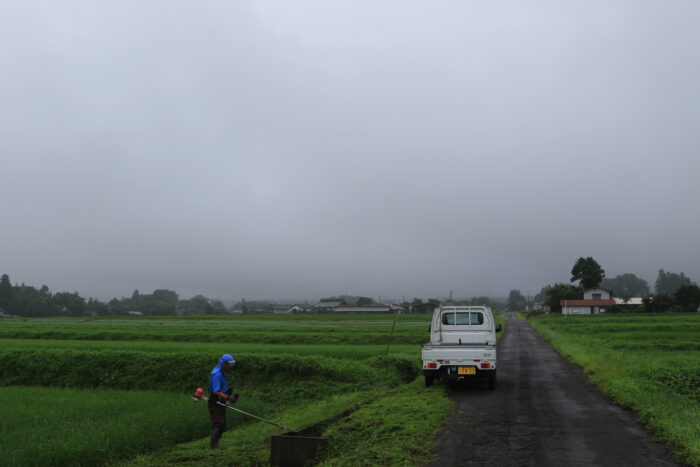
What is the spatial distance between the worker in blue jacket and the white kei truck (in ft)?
23.3

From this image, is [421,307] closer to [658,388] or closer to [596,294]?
[596,294]

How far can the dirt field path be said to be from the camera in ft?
25.5

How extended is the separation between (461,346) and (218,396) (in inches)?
329

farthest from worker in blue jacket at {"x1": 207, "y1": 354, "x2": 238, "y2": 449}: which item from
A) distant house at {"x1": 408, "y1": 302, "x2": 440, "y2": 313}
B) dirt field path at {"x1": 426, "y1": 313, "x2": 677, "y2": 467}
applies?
distant house at {"x1": 408, "y1": 302, "x2": 440, "y2": 313}

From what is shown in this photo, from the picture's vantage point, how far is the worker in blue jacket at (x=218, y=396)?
9.50 meters

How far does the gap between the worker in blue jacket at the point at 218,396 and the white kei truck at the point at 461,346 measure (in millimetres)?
7103

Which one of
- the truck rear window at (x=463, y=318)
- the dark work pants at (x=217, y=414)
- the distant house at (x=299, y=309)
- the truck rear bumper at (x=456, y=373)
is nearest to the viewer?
the dark work pants at (x=217, y=414)

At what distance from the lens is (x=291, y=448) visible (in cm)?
844

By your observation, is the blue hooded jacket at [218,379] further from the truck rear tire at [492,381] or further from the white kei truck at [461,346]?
the truck rear tire at [492,381]

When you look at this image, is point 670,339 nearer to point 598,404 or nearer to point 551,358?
point 551,358

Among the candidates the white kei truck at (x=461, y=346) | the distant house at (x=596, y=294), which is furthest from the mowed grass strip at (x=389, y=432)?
the distant house at (x=596, y=294)

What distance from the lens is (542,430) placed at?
9633 mm

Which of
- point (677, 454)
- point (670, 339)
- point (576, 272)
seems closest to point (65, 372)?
point (677, 454)

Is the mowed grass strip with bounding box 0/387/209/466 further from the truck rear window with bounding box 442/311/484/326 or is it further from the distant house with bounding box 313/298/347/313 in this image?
the distant house with bounding box 313/298/347/313
